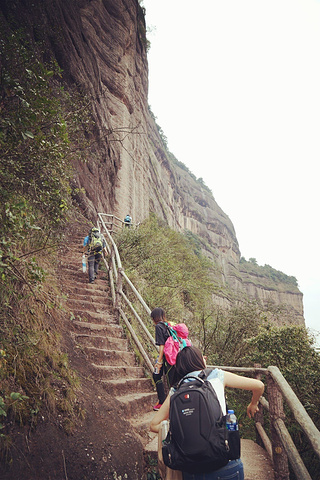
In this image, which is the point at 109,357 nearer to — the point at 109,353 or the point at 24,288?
the point at 109,353

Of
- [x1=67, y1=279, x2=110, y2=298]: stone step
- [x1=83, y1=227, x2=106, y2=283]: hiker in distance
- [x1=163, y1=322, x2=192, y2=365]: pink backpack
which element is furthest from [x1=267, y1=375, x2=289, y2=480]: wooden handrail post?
[x1=83, y1=227, x2=106, y2=283]: hiker in distance

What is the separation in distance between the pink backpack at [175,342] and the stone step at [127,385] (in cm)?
97

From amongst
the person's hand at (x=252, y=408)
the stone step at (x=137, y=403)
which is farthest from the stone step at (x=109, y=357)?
the person's hand at (x=252, y=408)

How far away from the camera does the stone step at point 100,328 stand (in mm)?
4520

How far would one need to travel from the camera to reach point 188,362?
5.72 ft

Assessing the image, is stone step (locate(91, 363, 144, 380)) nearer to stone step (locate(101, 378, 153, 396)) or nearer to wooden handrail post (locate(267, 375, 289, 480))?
stone step (locate(101, 378, 153, 396))

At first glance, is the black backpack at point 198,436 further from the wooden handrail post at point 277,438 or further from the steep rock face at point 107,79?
the steep rock face at point 107,79

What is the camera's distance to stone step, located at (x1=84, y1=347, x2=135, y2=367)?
408 centimetres

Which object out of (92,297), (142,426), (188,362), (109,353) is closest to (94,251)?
(92,297)

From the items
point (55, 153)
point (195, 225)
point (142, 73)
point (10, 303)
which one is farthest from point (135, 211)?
point (195, 225)

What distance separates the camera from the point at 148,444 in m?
3.16

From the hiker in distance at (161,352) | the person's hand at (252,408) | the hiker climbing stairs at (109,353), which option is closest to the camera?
Answer: the person's hand at (252,408)

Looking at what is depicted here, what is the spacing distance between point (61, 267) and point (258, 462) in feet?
17.2

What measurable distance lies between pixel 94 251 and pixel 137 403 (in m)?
3.85
